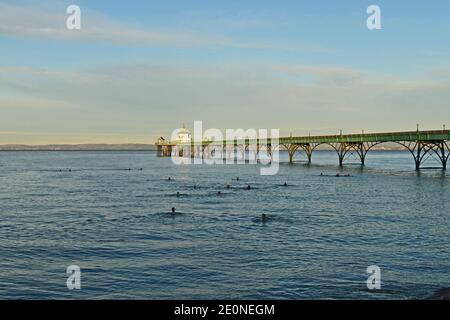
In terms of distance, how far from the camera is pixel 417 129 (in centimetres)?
8444

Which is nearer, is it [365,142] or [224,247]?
[224,247]

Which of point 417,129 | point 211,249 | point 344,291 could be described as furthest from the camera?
point 417,129

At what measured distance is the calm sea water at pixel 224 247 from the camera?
18.9 m

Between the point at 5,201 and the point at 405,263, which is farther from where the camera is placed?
the point at 5,201

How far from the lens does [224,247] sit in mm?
26016

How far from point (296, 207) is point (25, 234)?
73.3ft

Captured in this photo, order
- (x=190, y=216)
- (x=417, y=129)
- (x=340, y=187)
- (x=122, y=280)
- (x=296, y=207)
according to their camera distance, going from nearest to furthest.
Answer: (x=122, y=280)
(x=190, y=216)
(x=296, y=207)
(x=340, y=187)
(x=417, y=129)

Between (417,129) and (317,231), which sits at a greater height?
(417,129)

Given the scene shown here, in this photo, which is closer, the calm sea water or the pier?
the calm sea water

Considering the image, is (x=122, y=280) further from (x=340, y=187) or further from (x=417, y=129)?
(x=417, y=129)

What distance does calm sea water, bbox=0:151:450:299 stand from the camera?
18891 mm

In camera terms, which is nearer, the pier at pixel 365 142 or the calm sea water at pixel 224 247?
the calm sea water at pixel 224 247
